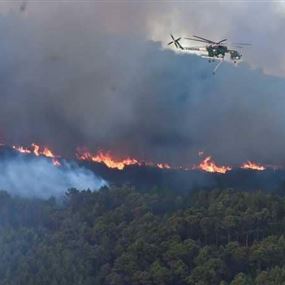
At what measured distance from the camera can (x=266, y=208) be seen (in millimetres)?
91500

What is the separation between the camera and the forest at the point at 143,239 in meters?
79.9

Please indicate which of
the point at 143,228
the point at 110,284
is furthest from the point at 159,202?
the point at 110,284

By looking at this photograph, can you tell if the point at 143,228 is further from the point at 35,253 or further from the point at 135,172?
the point at 135,172

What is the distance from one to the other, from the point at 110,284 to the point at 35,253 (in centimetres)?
651

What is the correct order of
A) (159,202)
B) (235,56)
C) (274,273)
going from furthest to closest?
(159,202) < (235,56) < (274,273)

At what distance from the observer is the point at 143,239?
85125 mm

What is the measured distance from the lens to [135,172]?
112m

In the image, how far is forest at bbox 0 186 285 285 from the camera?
3145 inches

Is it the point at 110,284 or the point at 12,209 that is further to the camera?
the point at 12,209

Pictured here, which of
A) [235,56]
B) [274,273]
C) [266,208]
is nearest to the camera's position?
[274,273]

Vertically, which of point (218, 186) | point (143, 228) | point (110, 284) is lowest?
point (110, 284)

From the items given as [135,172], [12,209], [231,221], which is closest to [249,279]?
[231,221]

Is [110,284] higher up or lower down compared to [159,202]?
lower down

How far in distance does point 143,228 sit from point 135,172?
23701mm
